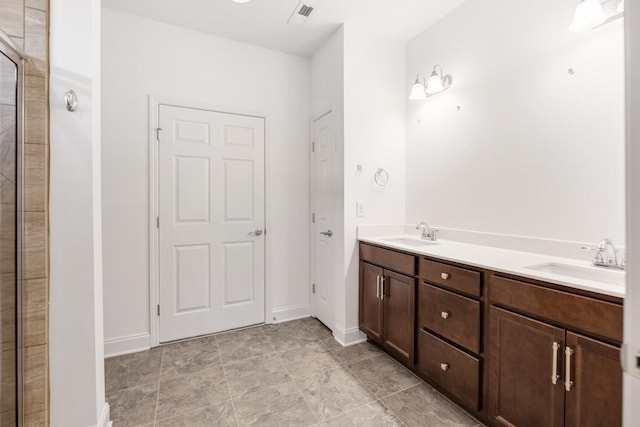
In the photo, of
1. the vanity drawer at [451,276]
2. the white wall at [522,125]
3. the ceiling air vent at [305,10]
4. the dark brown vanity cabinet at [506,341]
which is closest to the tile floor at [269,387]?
the dark brown vanity cabinet at [506,341]

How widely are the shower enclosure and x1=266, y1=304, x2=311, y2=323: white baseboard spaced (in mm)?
1850

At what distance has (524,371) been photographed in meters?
1.33

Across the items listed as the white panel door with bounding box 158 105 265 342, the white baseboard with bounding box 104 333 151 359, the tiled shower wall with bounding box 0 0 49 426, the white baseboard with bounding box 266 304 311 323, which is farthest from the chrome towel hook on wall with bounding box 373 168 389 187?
the white baseboard with bounding box 104 333 151 359

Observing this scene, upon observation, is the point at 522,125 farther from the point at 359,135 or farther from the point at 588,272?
the point at 359,135

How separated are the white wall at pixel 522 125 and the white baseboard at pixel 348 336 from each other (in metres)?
1.14

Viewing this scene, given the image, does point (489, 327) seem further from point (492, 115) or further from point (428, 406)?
point (492, 115)

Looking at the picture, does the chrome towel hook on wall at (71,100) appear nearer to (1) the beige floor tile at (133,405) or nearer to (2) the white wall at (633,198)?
(1) the beige floor tile at (133,405)

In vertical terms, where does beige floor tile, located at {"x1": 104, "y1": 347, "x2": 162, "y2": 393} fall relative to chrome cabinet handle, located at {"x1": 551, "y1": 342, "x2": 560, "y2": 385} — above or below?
below

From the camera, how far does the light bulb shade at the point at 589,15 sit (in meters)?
1.41

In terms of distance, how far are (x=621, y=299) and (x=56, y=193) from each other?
2280 mm

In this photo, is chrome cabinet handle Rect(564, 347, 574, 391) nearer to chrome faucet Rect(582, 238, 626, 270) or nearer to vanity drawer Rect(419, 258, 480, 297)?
vanity drawer Rect(419, 258, 480, 297)

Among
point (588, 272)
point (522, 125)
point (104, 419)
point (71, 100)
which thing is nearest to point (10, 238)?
point (71, 100)

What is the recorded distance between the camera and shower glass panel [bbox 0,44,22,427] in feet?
3.94

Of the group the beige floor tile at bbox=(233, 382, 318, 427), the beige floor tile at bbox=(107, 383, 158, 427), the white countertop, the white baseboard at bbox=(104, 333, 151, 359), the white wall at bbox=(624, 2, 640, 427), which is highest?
the white wall at bbox=(624, 2, 640, 427)
